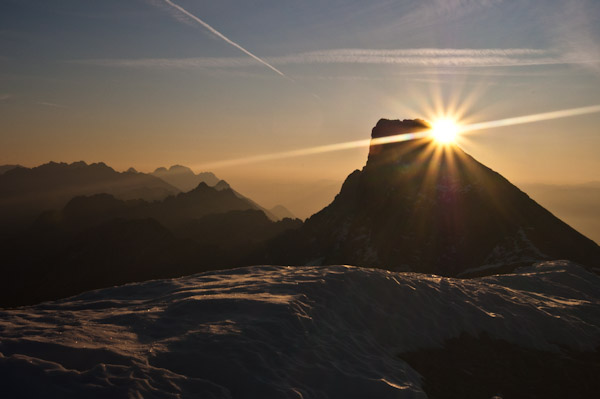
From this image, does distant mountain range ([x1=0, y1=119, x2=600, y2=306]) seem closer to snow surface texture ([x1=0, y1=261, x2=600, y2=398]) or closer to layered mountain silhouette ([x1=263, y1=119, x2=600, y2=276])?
layered mountain silhouette ([x1=263, y1=119, x2=600, y2=276])

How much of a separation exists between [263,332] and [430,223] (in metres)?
99.5

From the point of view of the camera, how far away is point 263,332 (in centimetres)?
1430

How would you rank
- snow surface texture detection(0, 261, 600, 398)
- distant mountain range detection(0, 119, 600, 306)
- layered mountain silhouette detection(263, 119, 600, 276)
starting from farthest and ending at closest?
distant mountain range detection(0, 119, 600, 306), layered mountain silhouette detection(263, 119, 600, 276), snow surface texture detection(0, 261, 600, 398)

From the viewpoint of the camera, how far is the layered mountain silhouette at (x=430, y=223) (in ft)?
285

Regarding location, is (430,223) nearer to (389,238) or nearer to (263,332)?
(389,238)

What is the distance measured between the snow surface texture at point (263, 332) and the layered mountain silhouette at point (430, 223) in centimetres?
5907

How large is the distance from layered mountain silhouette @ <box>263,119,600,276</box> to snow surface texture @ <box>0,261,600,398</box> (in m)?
59.1

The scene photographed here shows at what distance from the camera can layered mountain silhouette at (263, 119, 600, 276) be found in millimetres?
87000

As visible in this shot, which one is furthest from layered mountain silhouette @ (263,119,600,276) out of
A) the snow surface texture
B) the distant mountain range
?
the snow surface texture

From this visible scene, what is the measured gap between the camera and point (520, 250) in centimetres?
8225

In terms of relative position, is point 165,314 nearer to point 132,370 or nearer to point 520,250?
point 132,370

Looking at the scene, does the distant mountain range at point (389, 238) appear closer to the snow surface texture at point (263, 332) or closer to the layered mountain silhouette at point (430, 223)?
the layered mountain silhouette at point (430, 223)

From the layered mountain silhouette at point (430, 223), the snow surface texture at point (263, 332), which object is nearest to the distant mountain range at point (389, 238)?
the layered mountain silhouette at point (430, 223)

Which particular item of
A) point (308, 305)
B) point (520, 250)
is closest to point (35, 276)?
point (520, 250)
